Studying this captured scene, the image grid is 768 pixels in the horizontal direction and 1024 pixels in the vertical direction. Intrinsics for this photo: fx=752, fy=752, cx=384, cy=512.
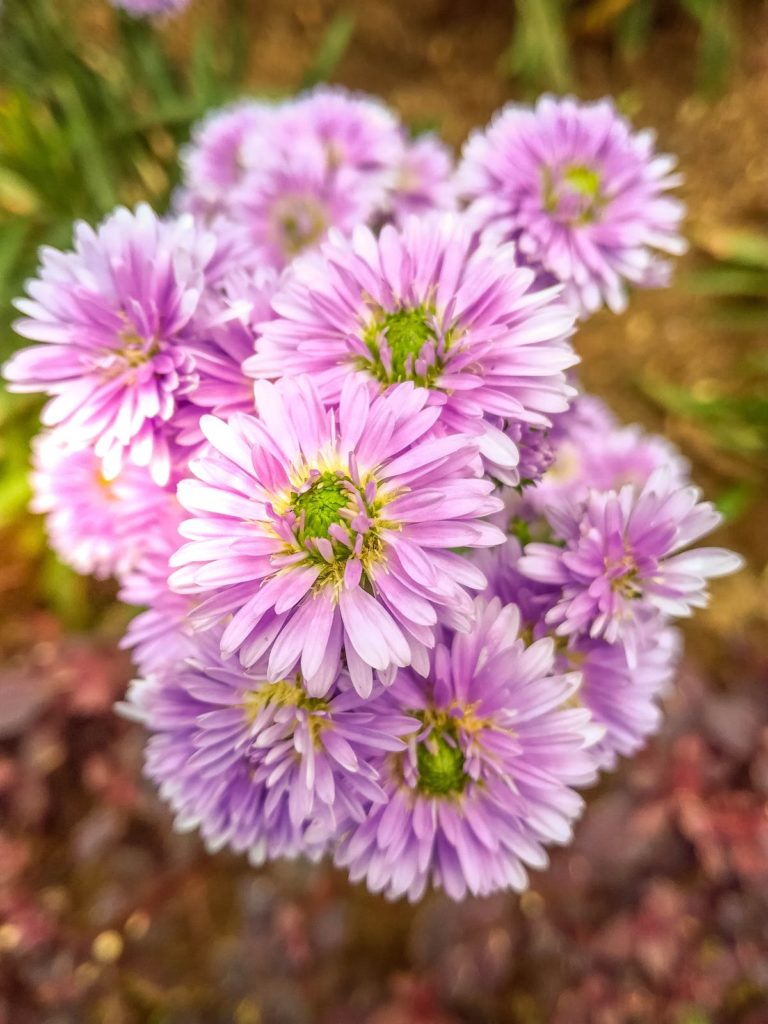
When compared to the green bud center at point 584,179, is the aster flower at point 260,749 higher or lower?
lower

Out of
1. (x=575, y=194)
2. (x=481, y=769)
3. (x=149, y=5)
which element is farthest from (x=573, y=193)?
(x=149, y=5)

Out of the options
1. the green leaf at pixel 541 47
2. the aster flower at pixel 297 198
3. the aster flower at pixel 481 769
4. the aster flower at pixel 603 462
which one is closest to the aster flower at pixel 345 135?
the aster flower at pixel 297 198

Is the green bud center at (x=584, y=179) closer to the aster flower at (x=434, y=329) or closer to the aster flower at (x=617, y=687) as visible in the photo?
the aster flower at (x=434, y=329)

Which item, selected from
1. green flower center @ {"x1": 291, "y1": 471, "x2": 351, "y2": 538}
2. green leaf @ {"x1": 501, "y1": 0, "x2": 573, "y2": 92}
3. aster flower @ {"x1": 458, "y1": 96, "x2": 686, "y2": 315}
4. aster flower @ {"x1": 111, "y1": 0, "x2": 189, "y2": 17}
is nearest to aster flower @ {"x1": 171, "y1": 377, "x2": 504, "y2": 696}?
green flower center @ {"x1": 291, "y1": 471, "x2": 351, "y2": 538}

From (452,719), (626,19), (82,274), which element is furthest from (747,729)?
(626,19)

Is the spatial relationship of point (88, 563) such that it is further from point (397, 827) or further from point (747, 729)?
point (747, 729)

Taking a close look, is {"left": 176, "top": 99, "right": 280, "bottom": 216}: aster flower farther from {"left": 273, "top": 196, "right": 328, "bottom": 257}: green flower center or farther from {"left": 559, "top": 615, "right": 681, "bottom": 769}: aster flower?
{"left": 559, "top": 615, "right": 681, "bottom": 769}: aster flower
